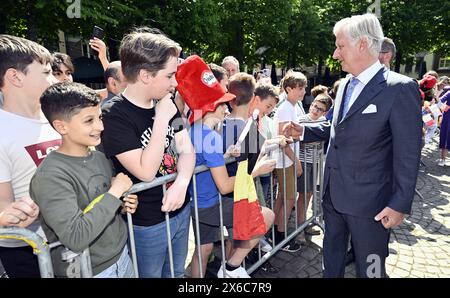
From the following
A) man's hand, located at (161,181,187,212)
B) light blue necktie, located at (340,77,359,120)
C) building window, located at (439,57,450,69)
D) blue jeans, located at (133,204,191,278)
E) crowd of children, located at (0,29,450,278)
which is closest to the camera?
crowd of children, located at (0,29,450,278)

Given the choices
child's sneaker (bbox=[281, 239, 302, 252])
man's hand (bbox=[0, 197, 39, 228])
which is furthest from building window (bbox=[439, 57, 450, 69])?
man's hand (bbox=[0, 197, 39, 228])

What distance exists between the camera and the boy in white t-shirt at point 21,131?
1.81m

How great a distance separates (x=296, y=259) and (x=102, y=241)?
264 cm

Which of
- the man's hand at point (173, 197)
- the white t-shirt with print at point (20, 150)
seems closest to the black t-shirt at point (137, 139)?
the man's hand at point (173, 197)

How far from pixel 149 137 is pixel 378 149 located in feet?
5.61

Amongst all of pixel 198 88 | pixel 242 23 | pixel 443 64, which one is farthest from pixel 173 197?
pixel 443 64

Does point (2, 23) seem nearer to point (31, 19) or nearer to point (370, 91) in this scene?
point (31, 19)

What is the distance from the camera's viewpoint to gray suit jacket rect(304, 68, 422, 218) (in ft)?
7.32

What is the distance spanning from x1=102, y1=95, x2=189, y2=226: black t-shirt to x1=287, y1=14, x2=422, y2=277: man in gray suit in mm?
1360

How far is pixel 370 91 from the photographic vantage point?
2.36 meters

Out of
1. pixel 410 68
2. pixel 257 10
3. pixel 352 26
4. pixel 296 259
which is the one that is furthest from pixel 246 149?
pixel 410 68

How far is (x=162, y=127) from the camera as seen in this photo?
186 centimetres

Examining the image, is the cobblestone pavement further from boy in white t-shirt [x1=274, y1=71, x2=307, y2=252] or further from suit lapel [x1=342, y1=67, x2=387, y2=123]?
suit lapel [x1=342, y1=67, x2=387, y2=123]

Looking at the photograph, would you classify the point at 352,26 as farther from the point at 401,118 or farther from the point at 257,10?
the point at 257,10
